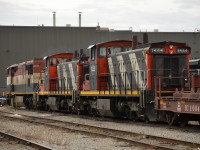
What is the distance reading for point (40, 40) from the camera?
53.9 meters

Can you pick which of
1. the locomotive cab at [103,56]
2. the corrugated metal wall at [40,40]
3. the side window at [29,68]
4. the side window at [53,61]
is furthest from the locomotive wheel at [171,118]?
the corrugated metal wall at [40,40]

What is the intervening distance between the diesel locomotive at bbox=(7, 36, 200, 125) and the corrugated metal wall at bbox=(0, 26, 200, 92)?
25013mm

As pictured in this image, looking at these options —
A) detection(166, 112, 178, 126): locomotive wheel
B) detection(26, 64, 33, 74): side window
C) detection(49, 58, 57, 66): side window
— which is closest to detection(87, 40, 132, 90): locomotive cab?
detection(166, 112, 178, 126): locomotive wheel

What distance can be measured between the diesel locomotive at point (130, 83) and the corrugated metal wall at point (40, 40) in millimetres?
25013

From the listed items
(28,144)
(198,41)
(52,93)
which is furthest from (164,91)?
(198,41)

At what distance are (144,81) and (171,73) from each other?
3.75ft

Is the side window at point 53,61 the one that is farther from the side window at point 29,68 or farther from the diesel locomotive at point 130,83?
the side window at point 29,68

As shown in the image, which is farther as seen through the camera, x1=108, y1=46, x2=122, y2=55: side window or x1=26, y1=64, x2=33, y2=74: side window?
x1=26, y1=64, x2=33, y2=74: side window

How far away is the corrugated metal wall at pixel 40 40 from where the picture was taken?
174 ft

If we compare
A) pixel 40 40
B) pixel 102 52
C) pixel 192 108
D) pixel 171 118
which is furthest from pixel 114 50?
pixel 40 40

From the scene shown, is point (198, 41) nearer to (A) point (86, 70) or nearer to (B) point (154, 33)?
(B) point (154, 33)

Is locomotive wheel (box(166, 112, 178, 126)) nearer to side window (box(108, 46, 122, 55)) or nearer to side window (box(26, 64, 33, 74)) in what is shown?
side window (box(108, 46, 122, 55))

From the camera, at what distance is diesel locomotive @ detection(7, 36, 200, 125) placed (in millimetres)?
16672

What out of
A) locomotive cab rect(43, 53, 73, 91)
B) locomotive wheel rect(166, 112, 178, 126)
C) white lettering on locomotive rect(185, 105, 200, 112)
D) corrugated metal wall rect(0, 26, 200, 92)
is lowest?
locomotive wheel rect(166, 112, 178, 126)
